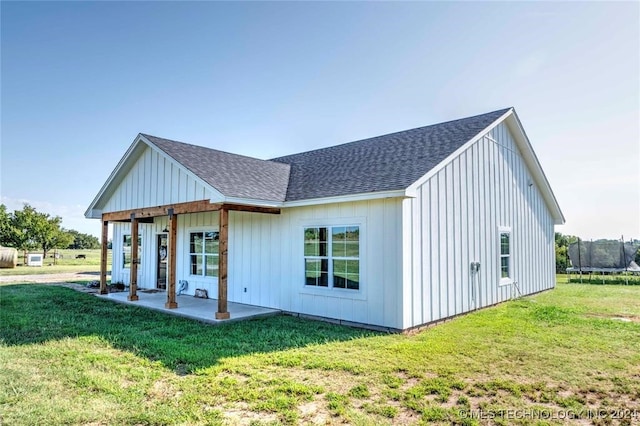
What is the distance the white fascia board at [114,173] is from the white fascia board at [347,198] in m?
5.24

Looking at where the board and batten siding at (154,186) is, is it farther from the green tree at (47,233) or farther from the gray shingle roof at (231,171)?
the green tree at (47,233)

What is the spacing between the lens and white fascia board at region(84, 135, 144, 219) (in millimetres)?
11164

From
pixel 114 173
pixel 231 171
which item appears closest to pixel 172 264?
pixel 231 171

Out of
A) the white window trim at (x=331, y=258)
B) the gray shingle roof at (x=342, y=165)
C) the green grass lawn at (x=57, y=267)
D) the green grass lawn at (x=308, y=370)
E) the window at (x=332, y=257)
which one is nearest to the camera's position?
the green grass lawn at (x=308, y=370)

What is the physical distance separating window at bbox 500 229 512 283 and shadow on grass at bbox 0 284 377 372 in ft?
19.1

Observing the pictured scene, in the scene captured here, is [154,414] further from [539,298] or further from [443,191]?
[539,298]

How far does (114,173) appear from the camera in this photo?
39.4ft

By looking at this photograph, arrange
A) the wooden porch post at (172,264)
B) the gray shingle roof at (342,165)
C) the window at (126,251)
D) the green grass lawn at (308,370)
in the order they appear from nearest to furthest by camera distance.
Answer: the green grass lawn at (308,370) < the gray shingle roof at (342,165) < the wooden porch post at (172,264) < the window at (126,251)

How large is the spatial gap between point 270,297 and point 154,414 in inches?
244

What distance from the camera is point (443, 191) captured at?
28.7ft

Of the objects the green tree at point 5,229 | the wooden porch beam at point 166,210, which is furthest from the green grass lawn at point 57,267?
the wooden porch beam at point 166,210

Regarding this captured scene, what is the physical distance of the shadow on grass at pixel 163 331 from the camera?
614 cm

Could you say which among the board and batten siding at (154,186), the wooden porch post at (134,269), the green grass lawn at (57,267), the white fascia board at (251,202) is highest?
the board and batten siding at (154,186)

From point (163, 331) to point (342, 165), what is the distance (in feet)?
20.7
